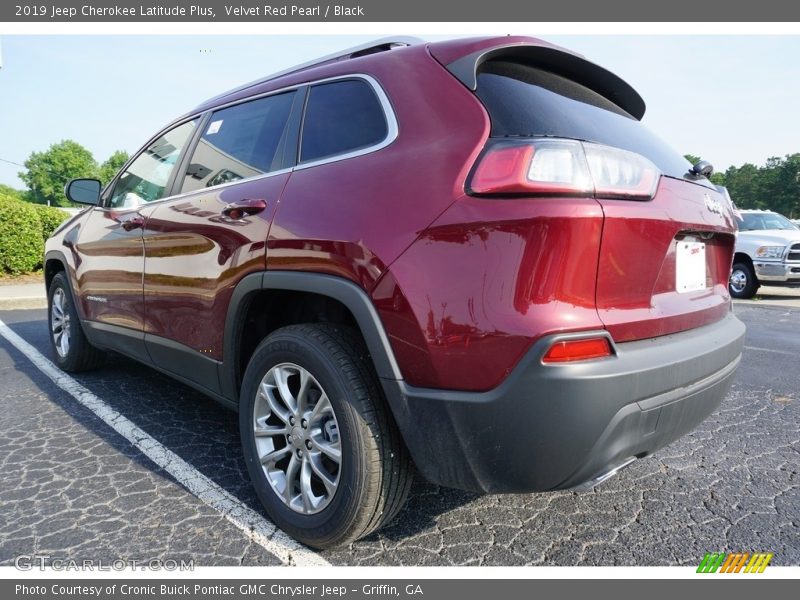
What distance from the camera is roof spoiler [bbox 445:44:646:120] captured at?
182 centimetres

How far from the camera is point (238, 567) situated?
191cm

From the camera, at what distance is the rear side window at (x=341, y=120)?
6.52 feet

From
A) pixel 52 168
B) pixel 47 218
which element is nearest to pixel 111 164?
pixel 52 168

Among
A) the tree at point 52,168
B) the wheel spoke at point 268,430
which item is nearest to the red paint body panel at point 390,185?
the wheel spoke at point 268,430

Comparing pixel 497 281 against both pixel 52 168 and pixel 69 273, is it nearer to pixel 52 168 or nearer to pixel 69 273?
pixel 69 273

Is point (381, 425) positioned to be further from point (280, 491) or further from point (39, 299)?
point (39, 299)

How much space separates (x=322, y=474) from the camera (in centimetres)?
196

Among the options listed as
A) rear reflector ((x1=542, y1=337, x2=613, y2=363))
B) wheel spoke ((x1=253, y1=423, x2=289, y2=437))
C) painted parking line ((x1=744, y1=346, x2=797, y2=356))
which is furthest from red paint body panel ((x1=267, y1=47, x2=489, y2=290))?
painted parking line ((x1=744, y1=346, x2=797, y2=356))

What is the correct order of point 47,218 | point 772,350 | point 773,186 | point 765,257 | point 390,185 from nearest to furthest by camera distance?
point 390,185, point 772,350, point 765,257, point 47,218, point 773,186

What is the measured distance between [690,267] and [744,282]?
1077cm

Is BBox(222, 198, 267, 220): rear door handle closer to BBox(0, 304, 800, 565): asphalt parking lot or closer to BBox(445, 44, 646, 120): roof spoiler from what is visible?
BBox(445, 44, 646, 120): roof spoiler

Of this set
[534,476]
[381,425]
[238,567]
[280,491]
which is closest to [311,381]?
[381,425]

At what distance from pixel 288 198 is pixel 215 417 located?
73.9 inches

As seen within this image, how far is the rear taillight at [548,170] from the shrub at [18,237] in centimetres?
1231
